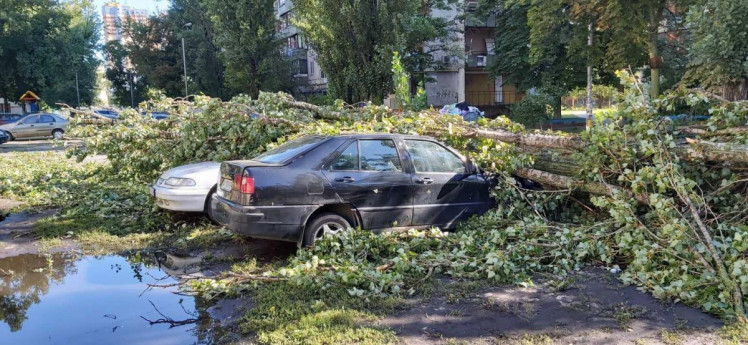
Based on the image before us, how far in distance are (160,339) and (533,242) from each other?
389cm

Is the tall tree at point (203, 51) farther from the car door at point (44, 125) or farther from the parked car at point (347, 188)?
the parked car at point (347, 188)

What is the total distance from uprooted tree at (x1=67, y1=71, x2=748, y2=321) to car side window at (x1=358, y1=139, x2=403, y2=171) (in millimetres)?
853

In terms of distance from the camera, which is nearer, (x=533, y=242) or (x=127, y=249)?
(x=533, y=242)

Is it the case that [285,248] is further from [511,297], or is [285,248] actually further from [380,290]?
[511,297]

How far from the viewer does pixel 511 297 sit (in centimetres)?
502

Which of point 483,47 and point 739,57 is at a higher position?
point 483,47

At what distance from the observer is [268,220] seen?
6.09m

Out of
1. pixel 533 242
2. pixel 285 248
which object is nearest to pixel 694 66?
pixel 533 242

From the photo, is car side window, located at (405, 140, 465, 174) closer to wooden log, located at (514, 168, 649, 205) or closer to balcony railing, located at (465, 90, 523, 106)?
wooden log, located at (514, 168, 649, 205)

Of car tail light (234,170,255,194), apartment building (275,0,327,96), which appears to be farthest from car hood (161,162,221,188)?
apartment building (275,0,327,96)

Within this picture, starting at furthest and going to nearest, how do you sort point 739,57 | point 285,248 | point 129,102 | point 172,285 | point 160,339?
point 129,102
point 739,57
point 285,248
point 172,285
point 160,339

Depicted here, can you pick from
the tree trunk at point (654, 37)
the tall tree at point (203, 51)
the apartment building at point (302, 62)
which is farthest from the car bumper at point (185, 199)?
the apartment building at point (302, 62)

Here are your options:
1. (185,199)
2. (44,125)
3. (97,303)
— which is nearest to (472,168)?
(185,199)

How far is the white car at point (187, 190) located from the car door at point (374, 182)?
2.47 m
